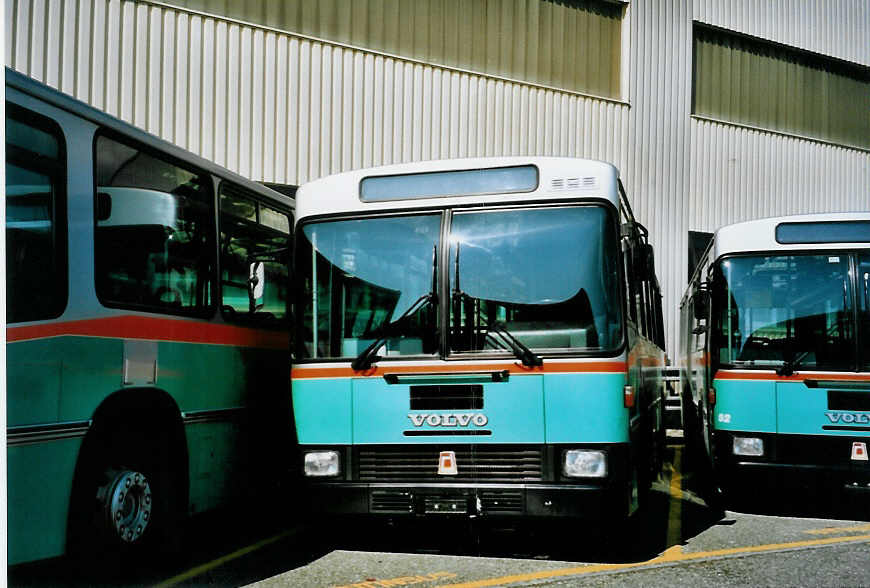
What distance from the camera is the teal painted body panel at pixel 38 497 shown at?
16.6 ft

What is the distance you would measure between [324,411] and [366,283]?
99 centimetres

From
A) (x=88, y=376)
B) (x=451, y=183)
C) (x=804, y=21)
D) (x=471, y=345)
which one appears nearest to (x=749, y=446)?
(x=471, y=345)

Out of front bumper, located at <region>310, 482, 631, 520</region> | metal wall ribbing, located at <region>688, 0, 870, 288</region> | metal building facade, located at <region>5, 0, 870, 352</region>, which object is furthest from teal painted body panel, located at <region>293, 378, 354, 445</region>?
metal wall ribbing, located at <region>688, 0, 870, 288</region>

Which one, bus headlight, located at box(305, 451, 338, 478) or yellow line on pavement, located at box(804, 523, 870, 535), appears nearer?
bus headlight, located at box(305, 451, 338, 478)

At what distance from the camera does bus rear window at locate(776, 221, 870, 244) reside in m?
8.95

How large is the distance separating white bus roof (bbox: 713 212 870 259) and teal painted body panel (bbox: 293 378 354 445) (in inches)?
170

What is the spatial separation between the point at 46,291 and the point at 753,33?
1944 centimetres

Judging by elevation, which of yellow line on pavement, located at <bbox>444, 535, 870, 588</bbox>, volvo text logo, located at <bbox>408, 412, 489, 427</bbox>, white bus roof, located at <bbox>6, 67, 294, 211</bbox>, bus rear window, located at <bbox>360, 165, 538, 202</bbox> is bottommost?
yellow line on pavement, located at <bbox>444, 535, 870, 588</bbox>

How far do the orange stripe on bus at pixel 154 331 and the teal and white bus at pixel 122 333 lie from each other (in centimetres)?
1

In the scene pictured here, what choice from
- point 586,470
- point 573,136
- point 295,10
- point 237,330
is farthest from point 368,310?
point 573,136

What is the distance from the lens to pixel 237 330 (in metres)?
7.81

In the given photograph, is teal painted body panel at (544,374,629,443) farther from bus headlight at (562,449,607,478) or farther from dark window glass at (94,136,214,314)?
dark window glass at (94,136,214,314)

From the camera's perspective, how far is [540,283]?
6734 mm

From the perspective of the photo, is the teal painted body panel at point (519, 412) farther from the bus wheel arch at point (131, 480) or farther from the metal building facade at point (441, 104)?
the metal building facade at point (441, 104)
